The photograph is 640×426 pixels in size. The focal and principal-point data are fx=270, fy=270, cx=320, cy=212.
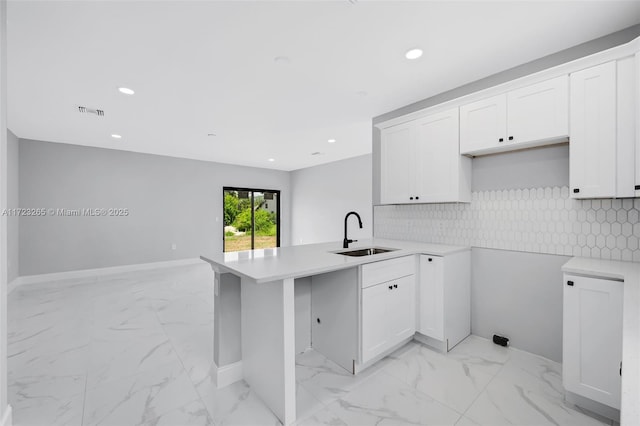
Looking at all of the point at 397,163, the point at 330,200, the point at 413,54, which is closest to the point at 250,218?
the point at 330,200

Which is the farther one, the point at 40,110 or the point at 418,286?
the point at 40,110

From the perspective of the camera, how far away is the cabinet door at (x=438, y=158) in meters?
2.61

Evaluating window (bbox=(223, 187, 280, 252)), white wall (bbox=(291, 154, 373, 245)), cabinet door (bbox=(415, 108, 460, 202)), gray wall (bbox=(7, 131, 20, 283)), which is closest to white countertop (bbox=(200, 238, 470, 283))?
cabinet door (bbox=(415, 108, 460, 202))

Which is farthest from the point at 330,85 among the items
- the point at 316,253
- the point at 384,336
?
the point at 384,336

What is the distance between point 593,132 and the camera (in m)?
1.84

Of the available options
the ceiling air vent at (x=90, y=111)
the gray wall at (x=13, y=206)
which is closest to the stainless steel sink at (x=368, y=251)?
the ceiling air vent at (x=90, y=111)

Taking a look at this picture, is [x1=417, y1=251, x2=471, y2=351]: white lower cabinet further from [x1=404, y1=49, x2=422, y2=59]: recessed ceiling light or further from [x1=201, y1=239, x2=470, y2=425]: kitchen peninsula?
[x1=404, y1=49, x2=422, y2=59]: recessed ceiling light

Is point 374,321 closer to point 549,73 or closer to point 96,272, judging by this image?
point 549,73

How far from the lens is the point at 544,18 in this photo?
1801 mm

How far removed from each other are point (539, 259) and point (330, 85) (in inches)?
99.0

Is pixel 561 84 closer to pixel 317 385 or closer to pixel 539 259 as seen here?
pixel 539 259

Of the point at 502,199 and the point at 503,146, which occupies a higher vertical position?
the point at 503,146

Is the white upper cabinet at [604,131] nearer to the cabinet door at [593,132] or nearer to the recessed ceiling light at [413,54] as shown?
the cabinet door at [593,132]

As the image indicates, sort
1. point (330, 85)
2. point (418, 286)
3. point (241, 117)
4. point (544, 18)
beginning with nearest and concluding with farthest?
point (544, 18) < point (418, 286) < point (330, 85) < point (241, 117)
